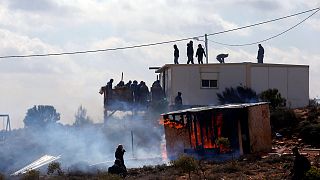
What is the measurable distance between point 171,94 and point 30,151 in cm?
932

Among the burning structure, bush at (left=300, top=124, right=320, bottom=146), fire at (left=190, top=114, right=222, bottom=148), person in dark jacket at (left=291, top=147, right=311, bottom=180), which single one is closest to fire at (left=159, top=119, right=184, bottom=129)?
the burning structure

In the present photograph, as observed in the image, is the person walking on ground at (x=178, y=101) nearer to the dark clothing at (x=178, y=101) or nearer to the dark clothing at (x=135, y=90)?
the dark clothing at (x=178, y=101)

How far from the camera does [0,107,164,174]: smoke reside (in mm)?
34281

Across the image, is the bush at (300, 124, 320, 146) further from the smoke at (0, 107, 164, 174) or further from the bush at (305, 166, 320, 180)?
the bush at (305, 166, 320, 180)

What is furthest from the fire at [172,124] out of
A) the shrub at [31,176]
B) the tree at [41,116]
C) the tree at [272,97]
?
the tree at [41,116]

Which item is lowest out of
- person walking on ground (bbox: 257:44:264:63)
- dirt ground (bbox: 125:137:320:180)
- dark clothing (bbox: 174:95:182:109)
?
dirt ground (bbox: 125:137:320:180)

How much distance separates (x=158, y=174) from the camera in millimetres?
23078

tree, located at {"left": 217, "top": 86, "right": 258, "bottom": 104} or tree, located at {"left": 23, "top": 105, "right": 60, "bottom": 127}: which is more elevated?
tree, located at {"left": 217, "top": 86, "right": 258, "bottom": 104}

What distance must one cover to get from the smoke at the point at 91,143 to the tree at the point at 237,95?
4426mm

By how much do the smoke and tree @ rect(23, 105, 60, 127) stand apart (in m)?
3.31

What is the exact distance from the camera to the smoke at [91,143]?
112 feet

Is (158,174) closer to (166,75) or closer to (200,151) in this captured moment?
(200,151)

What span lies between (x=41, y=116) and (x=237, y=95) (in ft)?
53.9

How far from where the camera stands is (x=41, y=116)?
1966 inches
